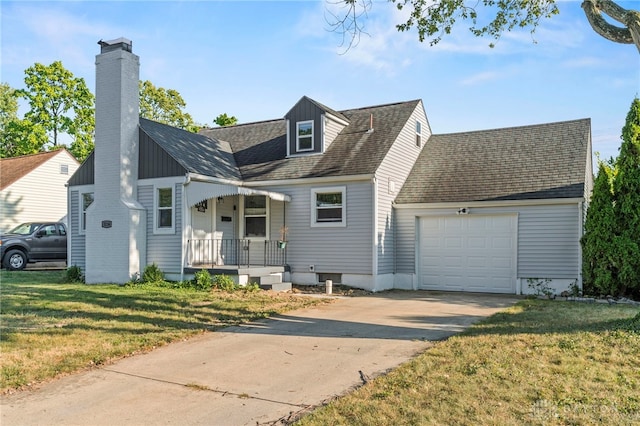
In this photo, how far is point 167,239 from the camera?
14156mm

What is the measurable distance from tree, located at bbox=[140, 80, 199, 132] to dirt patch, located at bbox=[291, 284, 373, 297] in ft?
93.3

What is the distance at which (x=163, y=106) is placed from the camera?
4025 centimetres

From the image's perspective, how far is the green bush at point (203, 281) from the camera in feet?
41.4

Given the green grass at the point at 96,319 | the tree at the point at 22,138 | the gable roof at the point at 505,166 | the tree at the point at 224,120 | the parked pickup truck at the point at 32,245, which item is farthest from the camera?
the tree at the point at 22,138

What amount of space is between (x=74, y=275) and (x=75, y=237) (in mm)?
1632

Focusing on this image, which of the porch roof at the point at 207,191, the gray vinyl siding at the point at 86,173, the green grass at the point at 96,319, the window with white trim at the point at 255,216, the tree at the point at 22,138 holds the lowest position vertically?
the green grass at the point at 96,319

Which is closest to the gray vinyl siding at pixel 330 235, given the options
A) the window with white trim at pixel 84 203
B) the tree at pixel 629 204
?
the window with white trim at pixel 84 203

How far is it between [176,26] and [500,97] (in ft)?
28.5

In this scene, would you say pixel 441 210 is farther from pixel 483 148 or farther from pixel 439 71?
pixel 439 71

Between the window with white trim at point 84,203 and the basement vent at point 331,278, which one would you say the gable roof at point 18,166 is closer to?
the window with white trim at point 84,203

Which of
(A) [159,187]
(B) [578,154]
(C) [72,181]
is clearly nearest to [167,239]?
(A) [159,187]

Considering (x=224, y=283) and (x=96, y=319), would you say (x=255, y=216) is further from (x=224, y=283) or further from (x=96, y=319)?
(x=96, y=319)

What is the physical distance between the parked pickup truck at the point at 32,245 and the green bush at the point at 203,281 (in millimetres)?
9071

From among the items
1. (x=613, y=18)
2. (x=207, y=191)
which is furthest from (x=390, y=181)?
(x=613, y=18)
